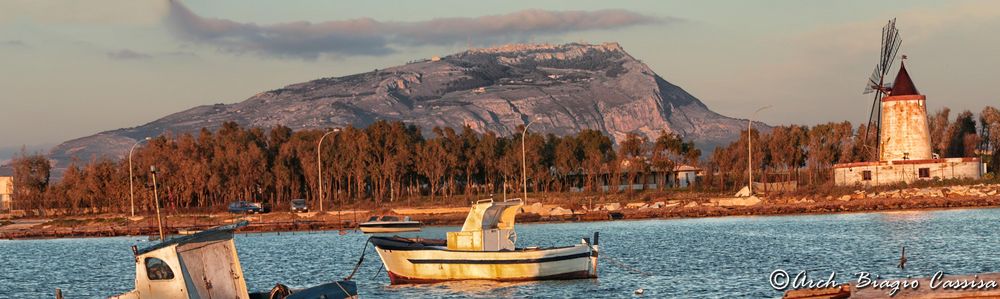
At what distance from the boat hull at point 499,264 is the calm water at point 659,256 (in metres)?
0.47

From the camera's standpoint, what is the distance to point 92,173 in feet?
458

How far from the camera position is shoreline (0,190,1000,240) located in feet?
352

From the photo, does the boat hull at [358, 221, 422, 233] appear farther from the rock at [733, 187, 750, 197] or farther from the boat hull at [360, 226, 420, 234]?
the rock at [733, 187, 750, 197]

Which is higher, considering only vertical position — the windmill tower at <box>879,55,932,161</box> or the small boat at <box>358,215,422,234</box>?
the windmill tower at <box>879,55,932,161</box>

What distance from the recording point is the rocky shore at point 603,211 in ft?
355

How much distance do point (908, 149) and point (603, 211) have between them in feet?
90.9

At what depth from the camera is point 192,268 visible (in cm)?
3234

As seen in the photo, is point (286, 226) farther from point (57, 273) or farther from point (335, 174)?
point (57, 273)

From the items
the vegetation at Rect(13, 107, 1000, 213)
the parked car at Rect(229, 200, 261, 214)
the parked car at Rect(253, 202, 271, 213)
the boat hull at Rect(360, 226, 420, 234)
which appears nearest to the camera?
the boat hull at Rect(360, 226, 420, 234)

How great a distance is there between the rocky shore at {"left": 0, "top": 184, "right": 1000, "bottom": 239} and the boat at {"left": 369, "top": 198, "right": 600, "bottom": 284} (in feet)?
186

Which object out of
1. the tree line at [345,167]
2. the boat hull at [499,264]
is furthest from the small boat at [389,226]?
the boat hull at [499,264]

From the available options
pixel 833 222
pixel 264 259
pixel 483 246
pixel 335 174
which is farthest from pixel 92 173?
pixel 483 246

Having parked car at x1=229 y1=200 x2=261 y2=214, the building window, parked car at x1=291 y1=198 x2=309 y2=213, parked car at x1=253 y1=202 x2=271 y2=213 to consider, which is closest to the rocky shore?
parked car at x1=229 y1=200 x2=261 y2=214

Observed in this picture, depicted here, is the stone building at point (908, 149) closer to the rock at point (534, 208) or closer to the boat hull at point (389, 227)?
the rock at point (534, 208)
